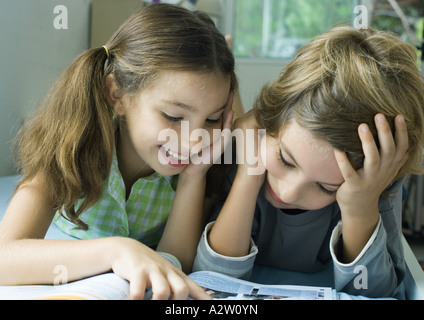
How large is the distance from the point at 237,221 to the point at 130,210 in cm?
28

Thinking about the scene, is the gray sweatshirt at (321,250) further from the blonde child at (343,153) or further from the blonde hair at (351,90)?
the blonde hair at (351,90)

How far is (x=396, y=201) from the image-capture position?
1.00 metres

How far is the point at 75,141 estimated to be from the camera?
96 cm

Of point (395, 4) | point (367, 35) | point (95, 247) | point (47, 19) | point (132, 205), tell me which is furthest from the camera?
point (395, 4)

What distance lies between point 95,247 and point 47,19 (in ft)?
4.15

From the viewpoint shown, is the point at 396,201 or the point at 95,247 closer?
the point at 95,247

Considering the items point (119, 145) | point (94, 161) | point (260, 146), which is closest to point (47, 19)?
point (119, 145)

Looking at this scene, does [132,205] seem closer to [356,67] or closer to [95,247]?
[95,247]

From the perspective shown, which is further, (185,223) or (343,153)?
(185,223)

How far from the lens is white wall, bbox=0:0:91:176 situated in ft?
5.30

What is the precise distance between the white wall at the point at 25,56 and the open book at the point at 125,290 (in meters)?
0.87

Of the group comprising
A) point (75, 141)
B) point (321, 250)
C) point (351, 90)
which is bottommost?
point (321, 250)

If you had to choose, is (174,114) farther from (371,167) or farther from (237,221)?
(371,167)

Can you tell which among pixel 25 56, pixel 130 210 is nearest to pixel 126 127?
pixel 130 210
